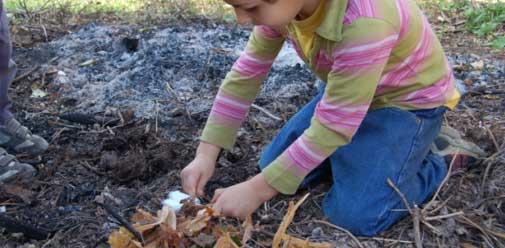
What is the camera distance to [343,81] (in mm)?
1951

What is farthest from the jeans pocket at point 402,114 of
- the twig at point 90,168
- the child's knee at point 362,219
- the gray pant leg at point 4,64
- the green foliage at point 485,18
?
the green foliage at point 485,18

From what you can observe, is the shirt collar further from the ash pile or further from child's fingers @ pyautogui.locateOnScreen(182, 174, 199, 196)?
the ash pile

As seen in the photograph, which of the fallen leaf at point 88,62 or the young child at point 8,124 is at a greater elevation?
the young child at point 8,124

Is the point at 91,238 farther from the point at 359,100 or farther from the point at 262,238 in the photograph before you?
the point at 359,100

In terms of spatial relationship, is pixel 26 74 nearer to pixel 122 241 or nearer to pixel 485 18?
pixel 122 241

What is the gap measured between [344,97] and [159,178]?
0.92m

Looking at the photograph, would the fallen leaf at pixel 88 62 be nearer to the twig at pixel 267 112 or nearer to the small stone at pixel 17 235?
the twig at pixel 267 112

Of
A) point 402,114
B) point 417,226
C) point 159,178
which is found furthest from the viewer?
point 159,178

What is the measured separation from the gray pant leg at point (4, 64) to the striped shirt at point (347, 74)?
0.93 m

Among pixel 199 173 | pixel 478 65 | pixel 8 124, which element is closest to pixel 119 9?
pixel 8 124

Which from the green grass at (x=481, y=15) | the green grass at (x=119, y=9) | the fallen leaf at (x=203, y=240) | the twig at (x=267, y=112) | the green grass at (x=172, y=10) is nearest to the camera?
the fallen leaf at (x=203, y=240)

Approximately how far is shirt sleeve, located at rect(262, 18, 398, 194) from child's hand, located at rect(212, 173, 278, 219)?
3 centimetres

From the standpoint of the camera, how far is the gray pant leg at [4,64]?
266 cm

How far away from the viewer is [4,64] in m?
2.72
